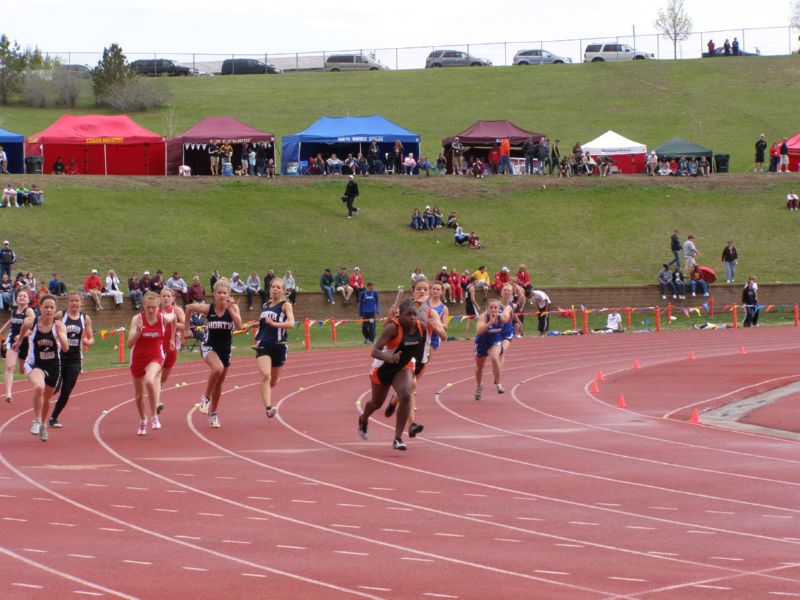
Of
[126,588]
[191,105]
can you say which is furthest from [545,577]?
[191,105]

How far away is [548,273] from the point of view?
1705 inches

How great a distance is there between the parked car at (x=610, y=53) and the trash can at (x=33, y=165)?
5052 centimetres

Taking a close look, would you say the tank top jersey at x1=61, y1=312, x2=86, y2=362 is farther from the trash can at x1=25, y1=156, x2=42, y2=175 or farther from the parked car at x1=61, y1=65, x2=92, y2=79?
the parked car at x1=61, y1=65, x2=92, y2=79

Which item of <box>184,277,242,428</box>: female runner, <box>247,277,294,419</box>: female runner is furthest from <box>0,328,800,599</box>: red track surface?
<box>184,277,242,428</box>: female runner

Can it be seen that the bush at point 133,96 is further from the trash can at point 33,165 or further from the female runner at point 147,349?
the female runner at point 147,349

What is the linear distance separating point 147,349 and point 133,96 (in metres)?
63.4

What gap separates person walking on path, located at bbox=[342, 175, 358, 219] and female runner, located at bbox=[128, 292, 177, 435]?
31625 mm

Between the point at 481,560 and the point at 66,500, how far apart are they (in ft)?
13.2

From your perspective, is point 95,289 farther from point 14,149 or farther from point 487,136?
point 487,136

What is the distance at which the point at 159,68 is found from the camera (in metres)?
89.4

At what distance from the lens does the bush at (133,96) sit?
7575 centimetres

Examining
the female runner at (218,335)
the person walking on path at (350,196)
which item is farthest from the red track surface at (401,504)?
the person walking on path at (350,196)

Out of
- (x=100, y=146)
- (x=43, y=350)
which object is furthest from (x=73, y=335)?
(x=100, y=146)

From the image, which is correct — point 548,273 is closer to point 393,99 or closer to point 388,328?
point 388,328
